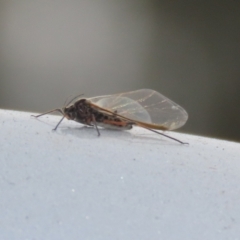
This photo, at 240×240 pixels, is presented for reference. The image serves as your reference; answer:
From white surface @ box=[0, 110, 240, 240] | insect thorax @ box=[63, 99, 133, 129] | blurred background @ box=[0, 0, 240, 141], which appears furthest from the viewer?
blurred background @ box=[0, 0, 240, 141]

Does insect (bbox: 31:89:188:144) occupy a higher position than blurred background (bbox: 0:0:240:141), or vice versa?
insect (bbox: 31:89:188:144)

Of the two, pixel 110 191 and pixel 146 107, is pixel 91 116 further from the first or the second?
pixel 110 191

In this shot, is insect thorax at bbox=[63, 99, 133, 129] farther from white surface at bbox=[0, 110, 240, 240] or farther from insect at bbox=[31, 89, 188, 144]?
white surface at bbox=[0, 110, 240, 240]

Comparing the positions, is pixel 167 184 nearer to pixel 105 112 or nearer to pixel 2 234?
pixel 2 234

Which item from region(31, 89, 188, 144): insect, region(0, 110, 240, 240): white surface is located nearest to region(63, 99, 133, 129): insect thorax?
region(31, 89, 188, 144): insect

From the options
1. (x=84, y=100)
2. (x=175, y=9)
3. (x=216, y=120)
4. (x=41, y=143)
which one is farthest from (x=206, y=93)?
(x=41, y=143)

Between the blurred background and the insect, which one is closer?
the insect
